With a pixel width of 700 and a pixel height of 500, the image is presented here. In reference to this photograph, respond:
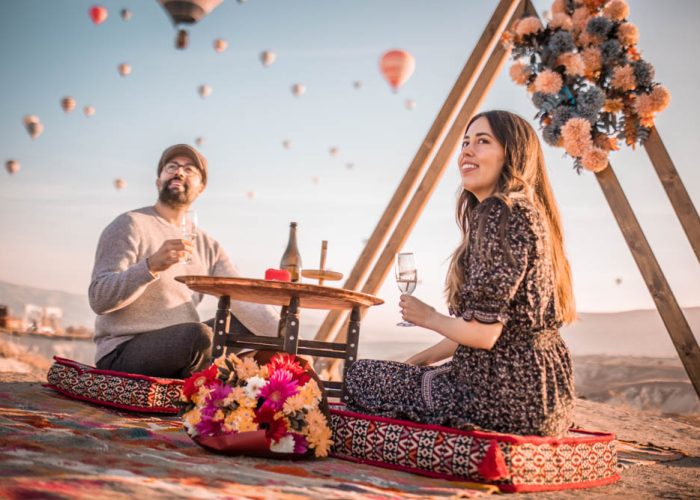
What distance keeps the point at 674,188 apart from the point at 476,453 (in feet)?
9.37

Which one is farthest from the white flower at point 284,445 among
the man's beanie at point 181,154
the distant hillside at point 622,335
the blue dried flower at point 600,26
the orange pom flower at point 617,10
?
the distant hillside at point 622,335

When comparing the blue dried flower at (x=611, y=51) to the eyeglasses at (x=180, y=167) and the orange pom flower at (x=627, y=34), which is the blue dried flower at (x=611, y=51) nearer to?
the orange pom flower at (x=627, y=34)

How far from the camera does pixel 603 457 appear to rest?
262cm

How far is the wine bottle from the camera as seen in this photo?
12.5 feet

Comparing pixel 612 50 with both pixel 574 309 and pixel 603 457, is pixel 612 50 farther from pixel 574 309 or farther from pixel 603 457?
pixel 603 457

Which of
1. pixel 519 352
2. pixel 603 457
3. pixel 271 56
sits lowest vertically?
pixel 603 457

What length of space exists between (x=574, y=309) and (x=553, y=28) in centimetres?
267

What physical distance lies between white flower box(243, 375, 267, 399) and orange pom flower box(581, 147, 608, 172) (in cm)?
293

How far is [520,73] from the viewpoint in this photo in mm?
4707

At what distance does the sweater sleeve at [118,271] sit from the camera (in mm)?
3359

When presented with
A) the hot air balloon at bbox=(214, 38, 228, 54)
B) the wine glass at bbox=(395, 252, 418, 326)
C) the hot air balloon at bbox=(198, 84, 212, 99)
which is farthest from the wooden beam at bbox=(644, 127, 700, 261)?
the hot air balloon at bbox=(214, 38, 228, 54)

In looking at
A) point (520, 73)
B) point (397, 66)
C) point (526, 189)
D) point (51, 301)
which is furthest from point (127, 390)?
point (397, 66)

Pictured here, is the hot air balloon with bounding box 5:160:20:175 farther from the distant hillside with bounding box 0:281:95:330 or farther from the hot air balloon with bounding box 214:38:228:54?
the hot air balloon with bounding box 214:38:228:54

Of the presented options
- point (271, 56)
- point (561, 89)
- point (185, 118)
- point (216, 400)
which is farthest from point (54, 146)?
point (216, 400)
